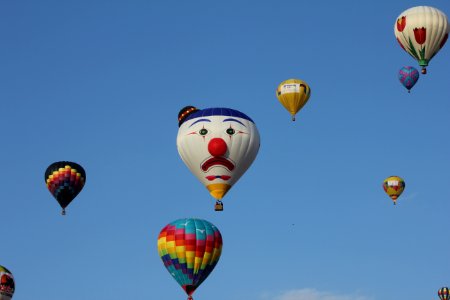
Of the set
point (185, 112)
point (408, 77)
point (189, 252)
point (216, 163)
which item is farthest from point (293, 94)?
point (189, 252)

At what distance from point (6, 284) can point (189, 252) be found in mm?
10406

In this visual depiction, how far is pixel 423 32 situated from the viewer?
6981 cm

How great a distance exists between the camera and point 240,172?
63.3 m

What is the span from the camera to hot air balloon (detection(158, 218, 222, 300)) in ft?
197

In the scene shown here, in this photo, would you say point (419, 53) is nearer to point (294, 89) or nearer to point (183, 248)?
point (294, 89)

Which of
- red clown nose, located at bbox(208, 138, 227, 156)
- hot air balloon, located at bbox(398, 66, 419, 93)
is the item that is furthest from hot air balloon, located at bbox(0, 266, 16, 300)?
hot air balloon, located at bbox(398, 66, 419, 93)

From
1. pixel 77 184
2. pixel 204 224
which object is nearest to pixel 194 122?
pixel 204 224

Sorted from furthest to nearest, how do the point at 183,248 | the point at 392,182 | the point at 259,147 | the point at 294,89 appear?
the point at 392,182 → the point at 294,89 → the point at 259,147 → the point at 183,248

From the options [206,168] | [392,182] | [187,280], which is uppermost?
[392,182]

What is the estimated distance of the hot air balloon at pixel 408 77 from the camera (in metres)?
87.3

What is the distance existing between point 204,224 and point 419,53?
19.1m

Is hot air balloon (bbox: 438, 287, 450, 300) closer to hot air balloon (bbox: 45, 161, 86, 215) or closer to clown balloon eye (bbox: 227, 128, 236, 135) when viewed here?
hot air balloon (bbox: 45, 161, 86, 215)

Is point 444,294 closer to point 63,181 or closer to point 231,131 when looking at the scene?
point 63,181

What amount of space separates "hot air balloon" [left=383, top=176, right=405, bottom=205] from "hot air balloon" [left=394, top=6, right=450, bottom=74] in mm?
22848
